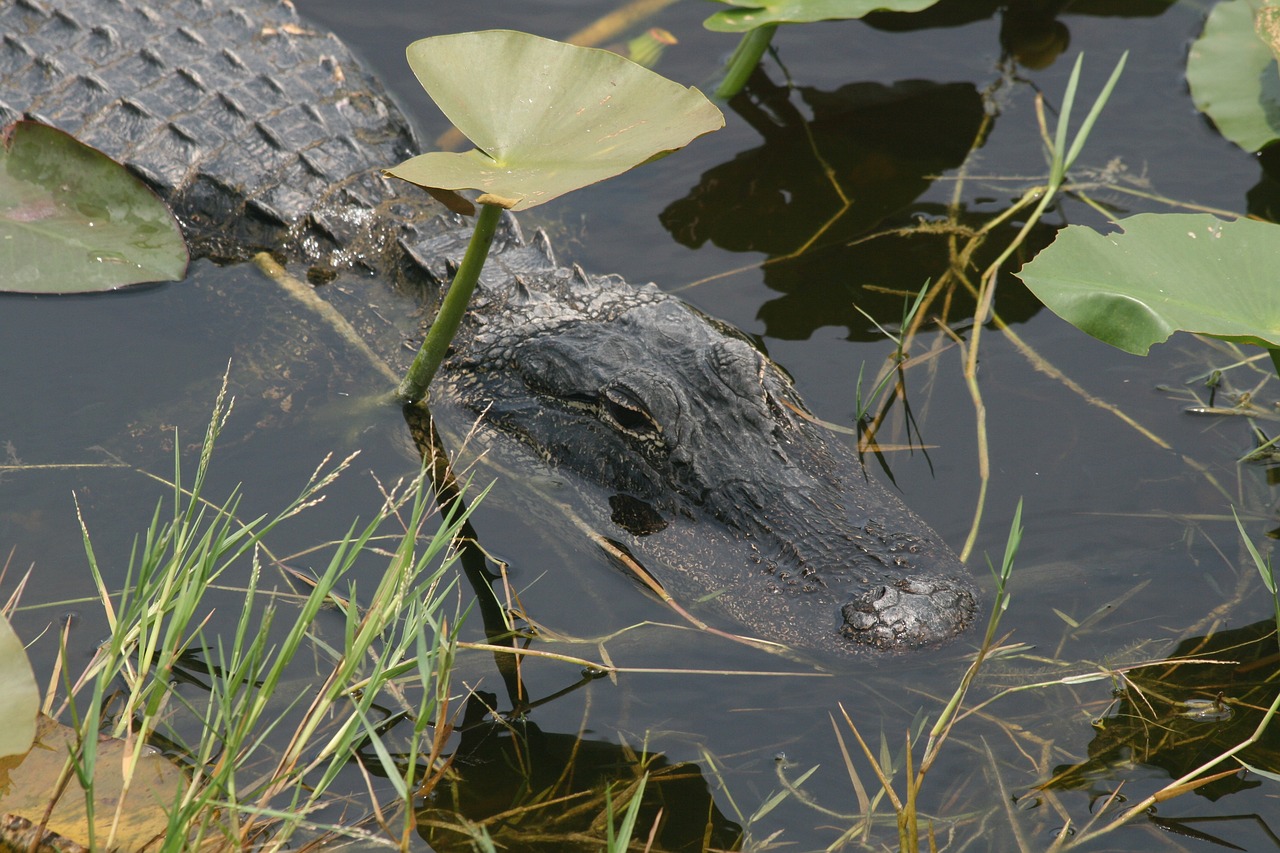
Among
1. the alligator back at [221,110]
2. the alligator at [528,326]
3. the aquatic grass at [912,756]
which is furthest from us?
the alligator back at [221,110]

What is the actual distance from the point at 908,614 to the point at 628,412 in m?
0.98

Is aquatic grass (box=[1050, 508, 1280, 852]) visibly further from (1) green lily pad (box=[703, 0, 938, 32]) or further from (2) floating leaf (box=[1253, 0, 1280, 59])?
(1) green lily pad (box=[703, 0, 938, 32])

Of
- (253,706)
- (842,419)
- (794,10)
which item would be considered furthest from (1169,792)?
(794,10)

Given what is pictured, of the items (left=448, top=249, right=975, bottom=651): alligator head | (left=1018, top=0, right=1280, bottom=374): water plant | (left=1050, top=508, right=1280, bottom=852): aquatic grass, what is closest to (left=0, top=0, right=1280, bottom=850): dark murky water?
(left=1050, top=508, right=1280, bottom=852): aquatic grass

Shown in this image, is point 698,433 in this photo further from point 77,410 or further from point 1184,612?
point 77,410

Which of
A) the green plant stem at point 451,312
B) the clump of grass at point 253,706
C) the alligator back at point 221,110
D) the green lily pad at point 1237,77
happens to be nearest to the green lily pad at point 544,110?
the green plant stem at point 451,312

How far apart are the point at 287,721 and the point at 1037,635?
1804 mm

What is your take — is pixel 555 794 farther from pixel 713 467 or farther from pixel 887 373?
pixel 887 373

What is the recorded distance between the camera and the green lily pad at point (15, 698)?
7.14 ft

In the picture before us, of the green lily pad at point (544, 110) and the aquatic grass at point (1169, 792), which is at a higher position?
the green lily pad at point (544, 110)

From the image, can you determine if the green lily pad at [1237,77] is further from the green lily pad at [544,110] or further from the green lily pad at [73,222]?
the green lily pad at [73,222]

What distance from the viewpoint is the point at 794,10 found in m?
4.26

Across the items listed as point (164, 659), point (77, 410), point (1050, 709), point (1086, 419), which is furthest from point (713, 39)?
point (164, 659)

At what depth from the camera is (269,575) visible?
299 centimetres
